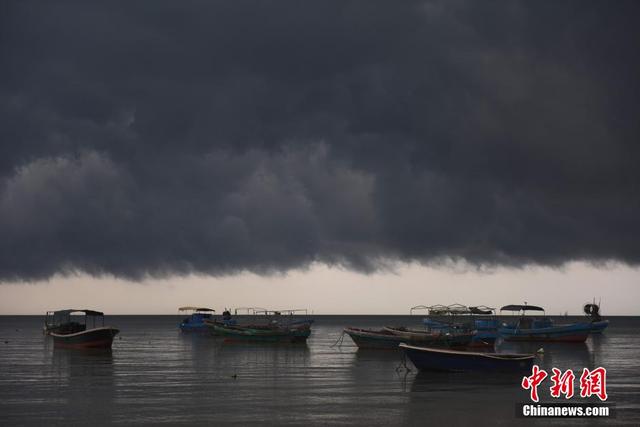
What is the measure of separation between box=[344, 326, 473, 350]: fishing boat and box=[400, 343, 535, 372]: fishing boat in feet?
66.1

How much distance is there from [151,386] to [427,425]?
19409mm

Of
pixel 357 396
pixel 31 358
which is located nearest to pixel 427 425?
pixel 357 396

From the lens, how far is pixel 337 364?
196ft

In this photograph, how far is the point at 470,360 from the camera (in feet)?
153

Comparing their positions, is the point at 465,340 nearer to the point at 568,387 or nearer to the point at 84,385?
the point at 568,387

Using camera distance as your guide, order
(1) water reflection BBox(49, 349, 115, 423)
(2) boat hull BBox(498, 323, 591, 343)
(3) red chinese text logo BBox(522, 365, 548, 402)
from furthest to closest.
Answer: (2) boat hull BBox(498, 323, 591, 343), (3) red chinese text logo BBox(522, 365, 548, 402), (1) water reflection BBox(49, 349, 115, 423)

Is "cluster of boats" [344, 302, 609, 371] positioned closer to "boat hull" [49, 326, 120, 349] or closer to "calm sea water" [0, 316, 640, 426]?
"calm sea water" [0, 316, 640, 426]

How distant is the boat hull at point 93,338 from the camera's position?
76.2 metres

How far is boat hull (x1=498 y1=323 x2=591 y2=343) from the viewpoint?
95.2 meters

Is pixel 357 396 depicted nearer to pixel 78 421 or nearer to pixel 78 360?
pixel 78 421

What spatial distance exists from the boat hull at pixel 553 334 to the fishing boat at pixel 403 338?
2555 cm
